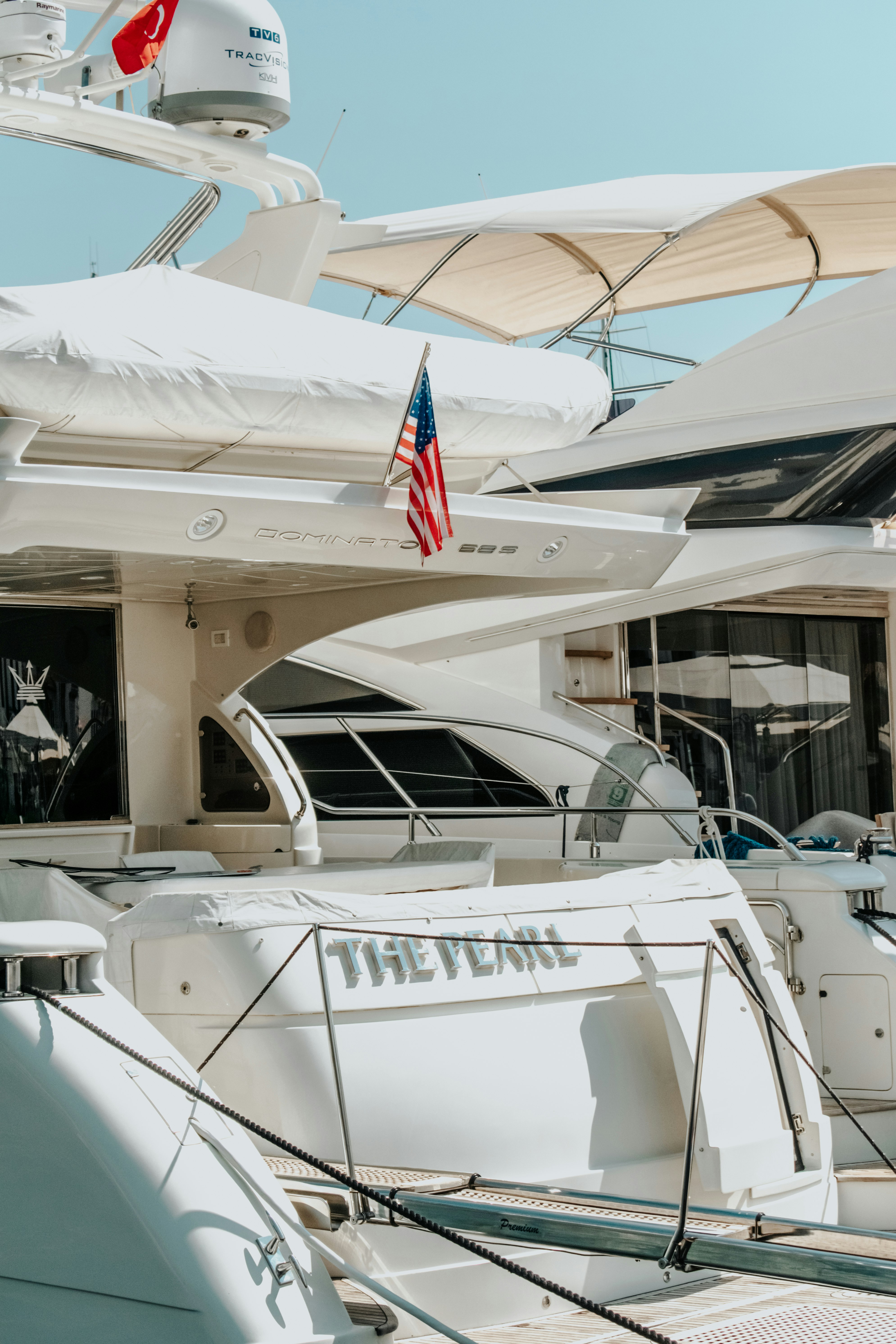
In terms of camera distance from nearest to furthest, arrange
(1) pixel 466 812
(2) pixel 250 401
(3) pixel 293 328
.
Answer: (2) pixel 250 401 < (3) pixel 293 328 < (1) pixel 466 812

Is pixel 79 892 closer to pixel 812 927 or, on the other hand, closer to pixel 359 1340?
pixel 359 1340

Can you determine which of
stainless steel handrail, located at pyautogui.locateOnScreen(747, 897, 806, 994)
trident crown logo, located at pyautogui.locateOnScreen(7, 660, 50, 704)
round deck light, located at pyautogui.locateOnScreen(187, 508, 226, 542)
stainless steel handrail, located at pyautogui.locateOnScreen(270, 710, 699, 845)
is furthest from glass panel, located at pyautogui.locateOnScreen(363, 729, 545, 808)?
round deck light, located at pyautogui.locateOnScreen(187, 508, 226, 542)

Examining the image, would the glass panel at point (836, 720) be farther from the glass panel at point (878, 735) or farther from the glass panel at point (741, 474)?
the glass panel at point (741, 474)

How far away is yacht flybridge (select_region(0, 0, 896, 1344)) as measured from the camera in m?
3.20

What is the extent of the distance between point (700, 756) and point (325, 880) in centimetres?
828

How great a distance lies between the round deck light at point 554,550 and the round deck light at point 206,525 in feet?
4.61

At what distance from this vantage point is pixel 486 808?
9.59m

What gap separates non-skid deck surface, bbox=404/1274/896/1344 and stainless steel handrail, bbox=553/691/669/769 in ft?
A: 21.6

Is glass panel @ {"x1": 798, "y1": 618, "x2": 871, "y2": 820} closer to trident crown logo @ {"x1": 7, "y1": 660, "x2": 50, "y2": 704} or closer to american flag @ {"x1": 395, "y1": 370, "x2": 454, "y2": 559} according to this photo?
trident crown logo @ {"x1": 7, "y1": 660, "x2": 50, "y2": 704}

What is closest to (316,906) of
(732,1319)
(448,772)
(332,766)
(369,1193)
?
(369,1193)

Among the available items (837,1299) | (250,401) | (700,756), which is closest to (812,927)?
(837,1299)

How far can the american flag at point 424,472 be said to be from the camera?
4922mm

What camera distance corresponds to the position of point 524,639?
39.1ft

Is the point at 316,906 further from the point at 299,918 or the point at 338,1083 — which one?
the point at 338,1083
